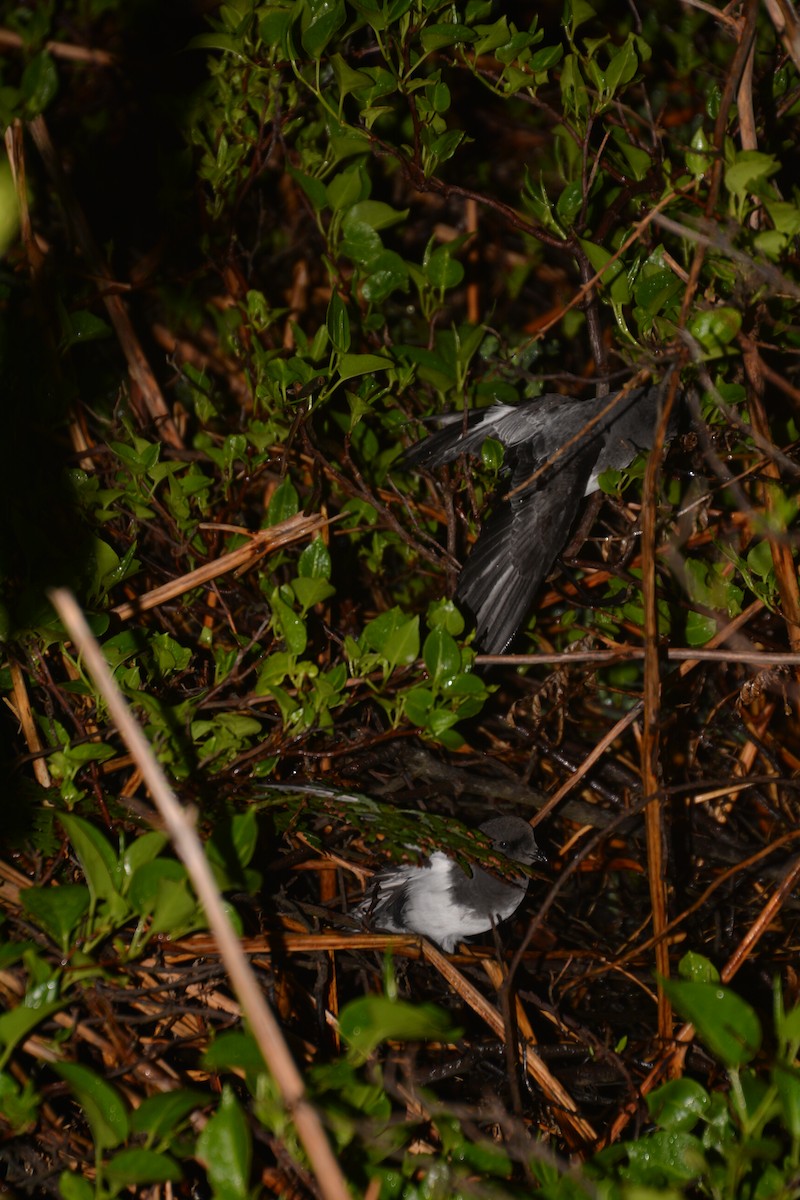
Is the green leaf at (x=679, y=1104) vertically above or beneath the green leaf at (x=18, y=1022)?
beneath

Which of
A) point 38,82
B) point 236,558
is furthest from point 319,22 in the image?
point 236,558

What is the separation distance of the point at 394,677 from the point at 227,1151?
52 centimetres

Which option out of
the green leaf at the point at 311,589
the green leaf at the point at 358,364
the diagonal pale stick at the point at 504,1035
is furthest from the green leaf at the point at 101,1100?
the green leaf at the point at 358,364

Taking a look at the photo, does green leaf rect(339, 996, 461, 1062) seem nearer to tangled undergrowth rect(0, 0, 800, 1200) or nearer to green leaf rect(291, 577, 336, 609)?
tangled undergrowth rect(0, 0, 800, 1200)

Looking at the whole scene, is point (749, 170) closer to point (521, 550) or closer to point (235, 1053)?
point (521, 550)

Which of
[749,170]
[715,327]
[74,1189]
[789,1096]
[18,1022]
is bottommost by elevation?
[789,1096]

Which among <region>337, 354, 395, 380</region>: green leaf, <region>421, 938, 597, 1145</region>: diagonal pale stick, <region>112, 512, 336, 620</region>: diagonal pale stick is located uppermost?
<region>337, 354, 395, 380</region>: green leaf

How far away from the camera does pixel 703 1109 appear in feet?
2.60

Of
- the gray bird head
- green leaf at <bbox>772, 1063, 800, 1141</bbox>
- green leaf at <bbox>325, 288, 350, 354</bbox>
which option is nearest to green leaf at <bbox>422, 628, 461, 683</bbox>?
the gray bird head

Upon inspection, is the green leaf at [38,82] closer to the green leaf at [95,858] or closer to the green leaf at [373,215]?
the green leaf at [373,215]

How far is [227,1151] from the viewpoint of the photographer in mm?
682

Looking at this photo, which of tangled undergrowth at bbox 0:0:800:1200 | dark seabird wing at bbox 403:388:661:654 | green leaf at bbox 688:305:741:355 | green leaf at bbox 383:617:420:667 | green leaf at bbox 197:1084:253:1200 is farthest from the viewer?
dark seabird wing at bbox 403:388:661:654

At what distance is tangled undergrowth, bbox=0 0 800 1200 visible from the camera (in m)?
0.78

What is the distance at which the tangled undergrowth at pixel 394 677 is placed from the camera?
30.8 inches
